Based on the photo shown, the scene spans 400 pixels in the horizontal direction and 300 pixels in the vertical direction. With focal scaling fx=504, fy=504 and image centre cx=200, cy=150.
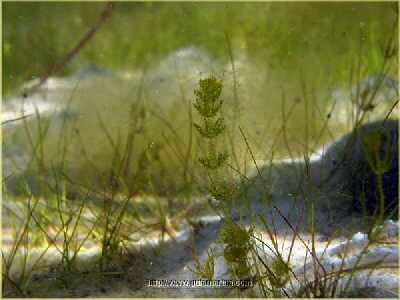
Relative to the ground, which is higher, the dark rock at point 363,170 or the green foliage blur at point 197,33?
the green foliage blur at point 197,33

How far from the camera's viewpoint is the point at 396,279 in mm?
1635

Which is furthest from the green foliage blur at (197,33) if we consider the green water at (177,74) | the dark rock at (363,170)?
the dark rock at (363,170)

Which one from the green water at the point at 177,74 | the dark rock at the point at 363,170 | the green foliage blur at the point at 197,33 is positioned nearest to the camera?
the dark rock at the point at 363,170

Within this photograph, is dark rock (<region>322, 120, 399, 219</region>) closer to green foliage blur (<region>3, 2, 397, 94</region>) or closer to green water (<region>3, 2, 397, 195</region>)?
green water (<region>3, 2, 397, 195</region>)

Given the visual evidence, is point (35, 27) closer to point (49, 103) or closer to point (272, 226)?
point (49, 103)

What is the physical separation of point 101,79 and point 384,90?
121 inches

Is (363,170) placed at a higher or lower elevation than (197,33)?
lower

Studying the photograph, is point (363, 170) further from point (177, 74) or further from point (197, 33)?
point (197, 33)

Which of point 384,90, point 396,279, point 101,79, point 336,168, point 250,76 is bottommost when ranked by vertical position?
point 396,279

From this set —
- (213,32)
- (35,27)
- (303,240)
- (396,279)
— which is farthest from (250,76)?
(35,27)

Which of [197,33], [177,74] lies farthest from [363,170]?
[197,33]

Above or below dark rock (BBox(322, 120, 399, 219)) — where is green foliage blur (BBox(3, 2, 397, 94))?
above

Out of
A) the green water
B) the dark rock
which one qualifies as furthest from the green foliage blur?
the dark rock

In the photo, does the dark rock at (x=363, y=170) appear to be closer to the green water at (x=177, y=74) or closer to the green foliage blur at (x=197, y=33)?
the green water at (x=177, y=74)
